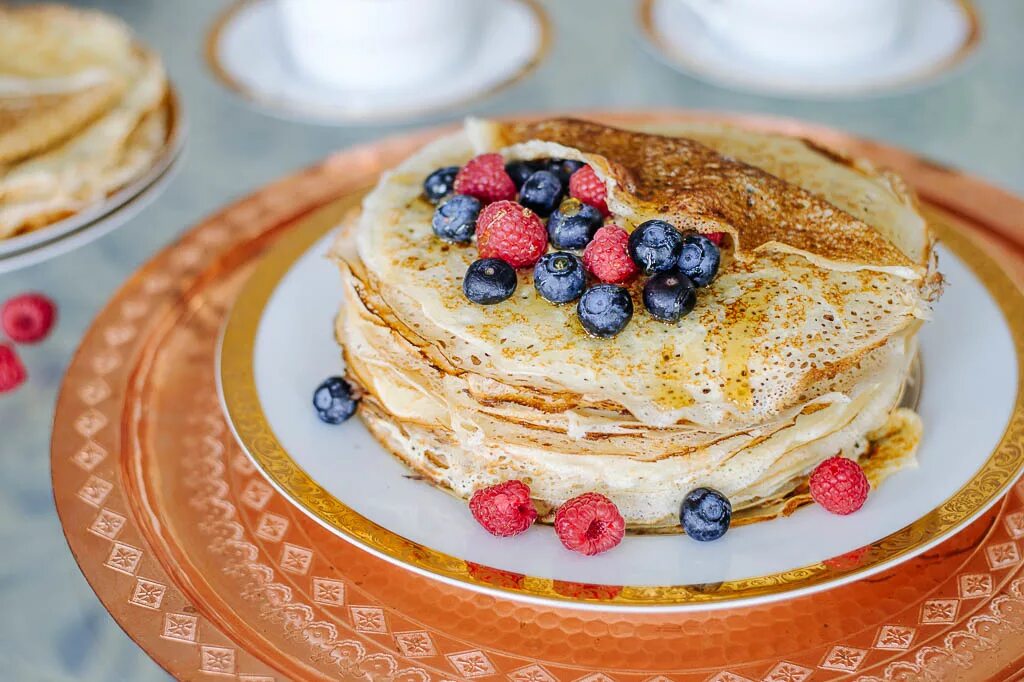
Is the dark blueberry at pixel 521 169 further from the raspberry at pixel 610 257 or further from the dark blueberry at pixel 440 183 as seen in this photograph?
the raspberry at pixel 610 257

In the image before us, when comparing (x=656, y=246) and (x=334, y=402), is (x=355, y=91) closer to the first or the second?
(x=334, y=402)

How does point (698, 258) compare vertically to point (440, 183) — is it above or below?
above

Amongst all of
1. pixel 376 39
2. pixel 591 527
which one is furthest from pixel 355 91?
pixel 591 527

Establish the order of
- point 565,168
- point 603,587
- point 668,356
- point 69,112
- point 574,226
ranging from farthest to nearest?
point 69,112 → point 565,168 → point 574,226 → point 668,356 → point 603,587

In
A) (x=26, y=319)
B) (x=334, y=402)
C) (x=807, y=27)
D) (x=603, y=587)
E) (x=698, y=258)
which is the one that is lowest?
(x=26, y=319)

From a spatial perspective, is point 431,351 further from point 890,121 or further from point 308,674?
point 890,121

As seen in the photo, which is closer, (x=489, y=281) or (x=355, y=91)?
(x=489, y=281)

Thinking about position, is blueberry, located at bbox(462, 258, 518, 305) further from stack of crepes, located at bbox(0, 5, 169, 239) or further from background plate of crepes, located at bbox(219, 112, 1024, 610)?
stack of crepes, located at bbox(0, 5, 169, 239)

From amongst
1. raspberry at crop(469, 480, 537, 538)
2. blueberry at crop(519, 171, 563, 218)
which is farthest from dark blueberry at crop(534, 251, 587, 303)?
raspberry at crop(469, 480, 537, 538)
